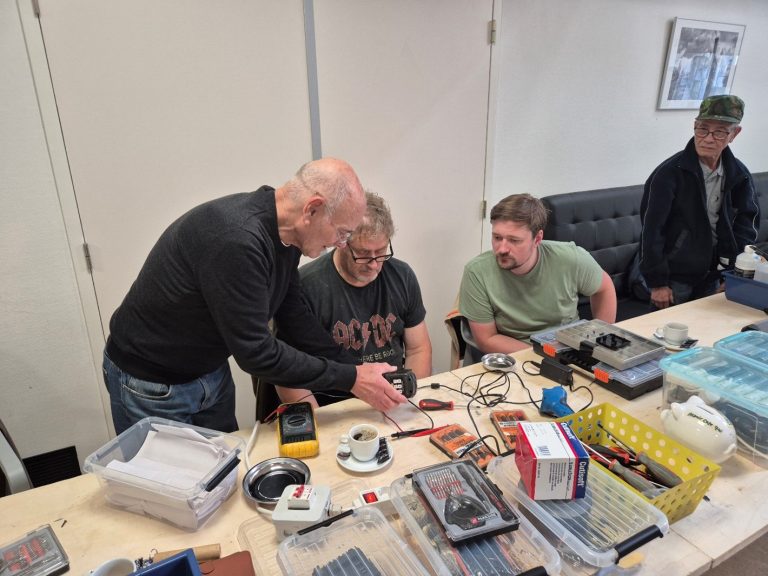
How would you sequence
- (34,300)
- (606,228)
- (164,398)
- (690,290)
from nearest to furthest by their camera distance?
1. (164,398)
2. (34,300)
3. (690,290)
4. (606,228)

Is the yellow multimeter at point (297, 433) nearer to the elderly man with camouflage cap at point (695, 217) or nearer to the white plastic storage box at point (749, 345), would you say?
the white plastic storage box at point (749, 345)

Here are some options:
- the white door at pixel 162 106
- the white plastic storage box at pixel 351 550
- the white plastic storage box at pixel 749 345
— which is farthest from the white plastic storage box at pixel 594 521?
the white door at pixel 162 106

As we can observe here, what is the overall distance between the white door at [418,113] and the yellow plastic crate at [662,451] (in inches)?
63.4

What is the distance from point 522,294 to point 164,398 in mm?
1350

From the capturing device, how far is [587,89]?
304 cm

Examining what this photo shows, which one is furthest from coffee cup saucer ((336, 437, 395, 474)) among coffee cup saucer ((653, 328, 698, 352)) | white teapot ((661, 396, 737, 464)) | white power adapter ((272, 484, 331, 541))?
coffee cup saucer ((653, 328, 698, 352))

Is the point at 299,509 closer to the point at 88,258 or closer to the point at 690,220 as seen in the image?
the point at 88,258

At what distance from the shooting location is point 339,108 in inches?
90.1

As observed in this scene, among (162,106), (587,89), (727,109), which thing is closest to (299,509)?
(162,106)

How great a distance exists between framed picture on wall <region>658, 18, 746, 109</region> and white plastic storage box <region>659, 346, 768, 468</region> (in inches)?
105

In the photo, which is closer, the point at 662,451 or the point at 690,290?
the point at 662,451

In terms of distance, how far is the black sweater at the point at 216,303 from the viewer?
1.08 m

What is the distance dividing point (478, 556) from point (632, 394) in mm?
789

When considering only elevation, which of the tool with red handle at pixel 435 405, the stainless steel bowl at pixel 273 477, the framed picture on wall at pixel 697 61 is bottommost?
the tool with red handle at pixel 435 405
